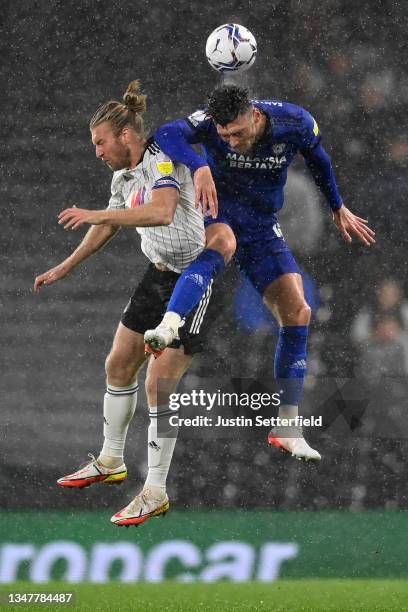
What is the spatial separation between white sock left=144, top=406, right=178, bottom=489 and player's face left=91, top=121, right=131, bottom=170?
4.93 feet

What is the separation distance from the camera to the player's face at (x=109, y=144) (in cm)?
646

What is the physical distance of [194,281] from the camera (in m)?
6.29

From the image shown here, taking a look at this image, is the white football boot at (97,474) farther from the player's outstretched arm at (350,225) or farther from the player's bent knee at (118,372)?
the player's outstretched arm at (350,225)

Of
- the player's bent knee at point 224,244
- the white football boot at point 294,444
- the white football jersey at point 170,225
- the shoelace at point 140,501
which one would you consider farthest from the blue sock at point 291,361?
the shoelace at point 140,501

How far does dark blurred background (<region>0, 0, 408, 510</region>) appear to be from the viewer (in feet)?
31.1

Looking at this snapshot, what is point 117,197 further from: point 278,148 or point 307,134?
point 307,134

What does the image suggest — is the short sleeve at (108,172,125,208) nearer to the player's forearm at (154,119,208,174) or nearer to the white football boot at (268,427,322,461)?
the player's forearm at (154,119,208,174)

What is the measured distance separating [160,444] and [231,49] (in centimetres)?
235

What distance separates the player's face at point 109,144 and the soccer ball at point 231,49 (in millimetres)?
703

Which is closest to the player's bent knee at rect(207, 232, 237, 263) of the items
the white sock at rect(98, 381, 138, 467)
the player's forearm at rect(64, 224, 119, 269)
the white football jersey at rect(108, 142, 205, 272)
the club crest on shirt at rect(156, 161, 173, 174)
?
the white football jersey at rect(108, 142, 205, 272)

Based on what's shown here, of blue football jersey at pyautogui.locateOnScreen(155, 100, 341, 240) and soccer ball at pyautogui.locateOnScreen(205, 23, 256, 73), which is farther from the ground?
soccer ball at pyautogui.locateOnScreen(205, 23, 256, 73)

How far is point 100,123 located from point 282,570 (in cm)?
490

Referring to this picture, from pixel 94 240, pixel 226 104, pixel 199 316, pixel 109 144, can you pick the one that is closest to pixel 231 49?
pixel 226 104

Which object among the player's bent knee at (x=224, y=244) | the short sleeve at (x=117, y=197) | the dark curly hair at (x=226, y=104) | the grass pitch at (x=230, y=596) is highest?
the dark curly hair at (x=226, y=104)
